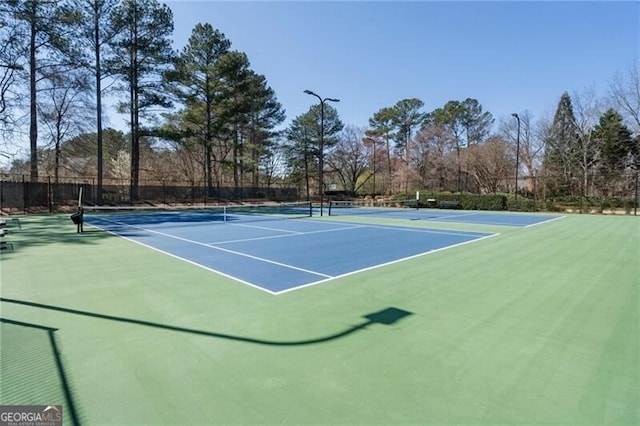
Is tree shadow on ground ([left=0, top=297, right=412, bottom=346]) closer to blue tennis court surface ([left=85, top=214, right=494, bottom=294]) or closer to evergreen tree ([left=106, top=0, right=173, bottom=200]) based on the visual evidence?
blue tennis court surface ([left=85, top=214, right=494, bottom=294])

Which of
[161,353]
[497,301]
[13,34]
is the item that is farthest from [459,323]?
[13,34]

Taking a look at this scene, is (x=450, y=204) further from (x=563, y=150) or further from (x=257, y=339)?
(x=257, y=339)

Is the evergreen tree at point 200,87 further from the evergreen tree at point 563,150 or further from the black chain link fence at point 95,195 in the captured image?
the evergreen tree at point 563,150

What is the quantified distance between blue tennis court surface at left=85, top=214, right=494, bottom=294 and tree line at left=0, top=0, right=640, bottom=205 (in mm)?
10023

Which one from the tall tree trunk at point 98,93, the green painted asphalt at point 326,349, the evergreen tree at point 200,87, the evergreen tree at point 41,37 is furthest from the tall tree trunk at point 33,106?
the green painted asphalt at point 326,349

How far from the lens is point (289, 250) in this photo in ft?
25.0

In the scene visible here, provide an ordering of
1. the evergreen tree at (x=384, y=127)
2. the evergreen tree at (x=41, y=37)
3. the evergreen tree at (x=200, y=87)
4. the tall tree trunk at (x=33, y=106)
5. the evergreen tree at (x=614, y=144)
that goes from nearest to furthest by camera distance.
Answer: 1. the evergreen tree at (x=41, y=37)
2. the tall tree trunk at (x=33, y=106)
3. the evergreen tree at (x=200, y=87)
4. the evergreen tree at (x=614, y=144)
5. the evergreen tree at (x=384, y=127)

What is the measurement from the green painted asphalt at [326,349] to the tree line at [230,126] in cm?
1489

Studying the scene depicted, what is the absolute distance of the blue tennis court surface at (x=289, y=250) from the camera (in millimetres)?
5375

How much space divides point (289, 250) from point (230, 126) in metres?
27.6

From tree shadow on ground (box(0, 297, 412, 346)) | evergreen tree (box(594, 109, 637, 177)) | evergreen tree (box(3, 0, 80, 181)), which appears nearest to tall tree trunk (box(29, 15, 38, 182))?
evergreen tree (box(3, 0, 80, 181))

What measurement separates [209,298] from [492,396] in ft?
10.6

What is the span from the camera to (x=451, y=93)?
135 ft

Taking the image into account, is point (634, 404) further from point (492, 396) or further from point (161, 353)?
point (161, 353)
